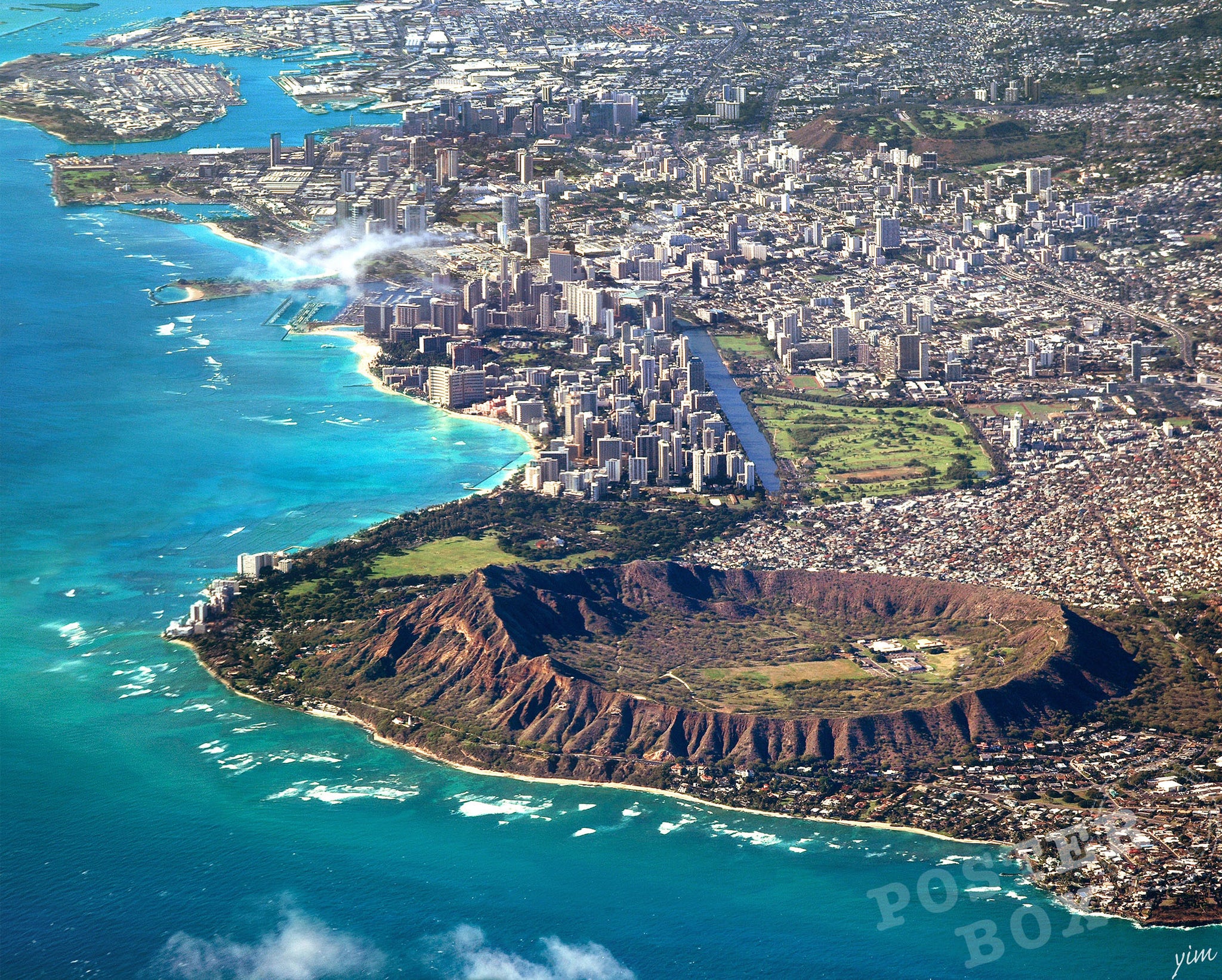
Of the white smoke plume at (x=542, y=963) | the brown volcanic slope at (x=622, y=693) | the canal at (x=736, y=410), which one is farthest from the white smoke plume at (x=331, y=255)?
the white smoke plume at (x=542, y=963)

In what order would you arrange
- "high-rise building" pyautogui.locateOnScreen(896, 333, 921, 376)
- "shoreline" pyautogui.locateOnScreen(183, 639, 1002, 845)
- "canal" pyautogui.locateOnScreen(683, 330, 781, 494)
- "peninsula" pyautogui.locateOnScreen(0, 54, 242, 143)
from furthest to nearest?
1. "peninsula" pyautogui.locateOnScreen(0, 54, 242, 143)
2. "high-rise building" pyautogui.locateOnScreen(896, 333, 921, 376)
3. "canal" pyautogui.locateOnScreen(683, 330, 781, 494)
4. "shoreline" pyautogui.locateOnScreen(183, 639, 1002, 845)

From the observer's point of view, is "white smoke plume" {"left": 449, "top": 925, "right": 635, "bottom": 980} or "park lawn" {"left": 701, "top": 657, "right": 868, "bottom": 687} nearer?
"white smoke plume" {"left": 449, "top": 925, "right": 635, "bottom": 980}

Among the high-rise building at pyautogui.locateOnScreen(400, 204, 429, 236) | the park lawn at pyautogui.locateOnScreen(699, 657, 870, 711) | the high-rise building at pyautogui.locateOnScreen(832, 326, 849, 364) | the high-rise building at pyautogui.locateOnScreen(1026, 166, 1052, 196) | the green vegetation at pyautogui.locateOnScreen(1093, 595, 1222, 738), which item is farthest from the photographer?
the high-rise building at pyautogui.locateOnScreen(1026, 166, 1052, 196)

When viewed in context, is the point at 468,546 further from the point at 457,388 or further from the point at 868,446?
the point at 457,388

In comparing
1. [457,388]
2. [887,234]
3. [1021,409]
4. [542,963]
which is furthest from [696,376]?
[542,963]

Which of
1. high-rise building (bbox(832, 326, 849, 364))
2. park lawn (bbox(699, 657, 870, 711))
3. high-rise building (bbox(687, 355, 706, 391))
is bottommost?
park lawn (bbox(699, 657, 870, 711))

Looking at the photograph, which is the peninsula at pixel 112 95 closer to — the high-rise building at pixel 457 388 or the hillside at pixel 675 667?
the high-rise building at pixel 457 388

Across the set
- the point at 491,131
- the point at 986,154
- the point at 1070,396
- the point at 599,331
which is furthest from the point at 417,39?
the point at 1070,396

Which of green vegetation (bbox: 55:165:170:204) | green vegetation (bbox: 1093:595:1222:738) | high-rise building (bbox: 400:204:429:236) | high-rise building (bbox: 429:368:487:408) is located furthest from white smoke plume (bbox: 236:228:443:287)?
green vegetation (bbox: 1093:595:1222:738)

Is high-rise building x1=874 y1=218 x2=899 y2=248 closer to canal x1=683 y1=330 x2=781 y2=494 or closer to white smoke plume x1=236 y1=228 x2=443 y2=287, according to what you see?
canal x1=683 y1=330 x2=781 y2=494
